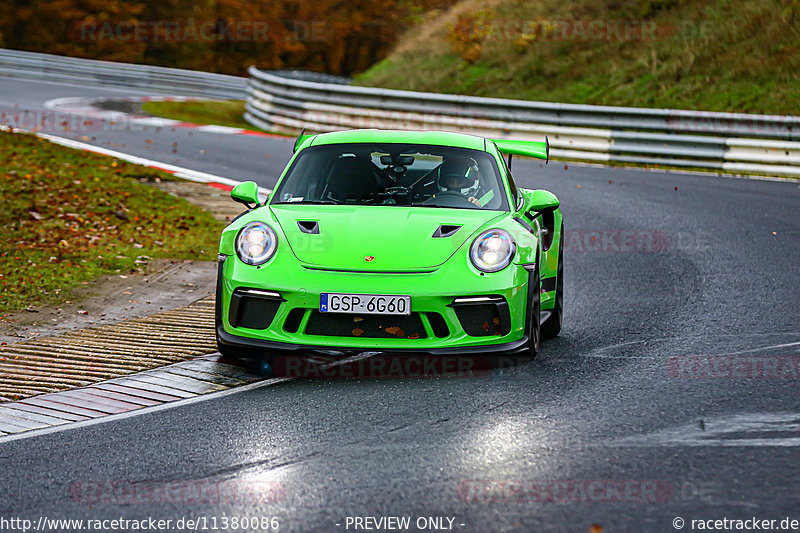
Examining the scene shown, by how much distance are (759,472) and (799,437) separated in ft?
1.98

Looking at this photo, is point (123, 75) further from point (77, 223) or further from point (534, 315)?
point (534, 315)

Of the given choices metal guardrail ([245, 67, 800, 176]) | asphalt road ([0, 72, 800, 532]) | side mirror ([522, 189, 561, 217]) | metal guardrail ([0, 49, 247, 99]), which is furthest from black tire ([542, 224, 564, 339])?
metal guardrail ([0, 49, 247, 99])

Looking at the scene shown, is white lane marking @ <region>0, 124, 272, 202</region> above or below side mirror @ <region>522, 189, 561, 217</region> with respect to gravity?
below

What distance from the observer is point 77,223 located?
38.4ft

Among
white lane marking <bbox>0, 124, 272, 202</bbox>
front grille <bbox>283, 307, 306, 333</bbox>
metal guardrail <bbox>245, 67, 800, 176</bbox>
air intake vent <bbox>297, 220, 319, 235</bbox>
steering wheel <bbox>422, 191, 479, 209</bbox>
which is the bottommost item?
front grille <bbox>283, 307, 306, 333</bbox>

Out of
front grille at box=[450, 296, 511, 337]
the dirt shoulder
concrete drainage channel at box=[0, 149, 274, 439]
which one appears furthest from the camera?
the dirt shoulder

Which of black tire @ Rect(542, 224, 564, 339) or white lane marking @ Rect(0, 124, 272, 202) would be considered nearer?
black tire @ Rect(542, 224, 564, 339)

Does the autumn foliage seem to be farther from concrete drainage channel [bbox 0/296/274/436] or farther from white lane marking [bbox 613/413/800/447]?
white lane marking [bbox 613/413/800/447]

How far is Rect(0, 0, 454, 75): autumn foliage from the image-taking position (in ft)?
143

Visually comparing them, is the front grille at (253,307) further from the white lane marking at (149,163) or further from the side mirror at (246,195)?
the white lane marking at (149,163)

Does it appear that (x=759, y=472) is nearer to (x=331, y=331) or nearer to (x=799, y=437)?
(x=799, y=437)

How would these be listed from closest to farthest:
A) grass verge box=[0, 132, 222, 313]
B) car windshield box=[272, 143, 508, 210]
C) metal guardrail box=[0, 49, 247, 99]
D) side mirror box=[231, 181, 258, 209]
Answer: side mirror box=[231, 181, 258, 209], car windshield box=[272, 143, 508, 210], grass verge box=[0, 132, 222, 313], metal guardrail box=[0, 49, 247, 99]

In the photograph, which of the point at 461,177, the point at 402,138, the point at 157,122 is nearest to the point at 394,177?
the point at 402,138

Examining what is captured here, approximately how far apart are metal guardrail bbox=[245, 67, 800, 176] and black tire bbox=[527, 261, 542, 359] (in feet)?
38.1
